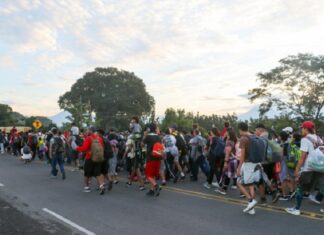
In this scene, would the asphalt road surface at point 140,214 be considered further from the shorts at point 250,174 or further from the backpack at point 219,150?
the backpack at point 219,150

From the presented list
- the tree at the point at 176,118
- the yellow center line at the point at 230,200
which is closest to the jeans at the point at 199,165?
the yellow center line at the point at 230,200

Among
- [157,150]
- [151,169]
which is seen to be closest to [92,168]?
[151,169]

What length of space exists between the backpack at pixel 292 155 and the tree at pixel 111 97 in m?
54.0

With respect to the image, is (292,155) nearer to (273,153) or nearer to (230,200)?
(273,153)

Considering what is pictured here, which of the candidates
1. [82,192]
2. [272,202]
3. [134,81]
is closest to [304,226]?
[272,202]

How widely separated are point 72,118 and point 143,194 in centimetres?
4778

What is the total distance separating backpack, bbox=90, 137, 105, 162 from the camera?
9.76 metres

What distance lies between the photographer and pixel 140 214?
24.2 feet

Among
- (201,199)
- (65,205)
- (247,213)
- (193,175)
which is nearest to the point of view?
(247,213)

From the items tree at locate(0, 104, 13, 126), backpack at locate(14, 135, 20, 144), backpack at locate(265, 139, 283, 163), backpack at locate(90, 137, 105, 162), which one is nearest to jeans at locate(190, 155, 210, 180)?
backpack at locate(90, 137, 105, 162)

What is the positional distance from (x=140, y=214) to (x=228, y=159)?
3.51 meters

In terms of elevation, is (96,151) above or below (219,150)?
below

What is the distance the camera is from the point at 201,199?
8930 mm

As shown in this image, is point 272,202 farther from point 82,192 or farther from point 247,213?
point 82,192
